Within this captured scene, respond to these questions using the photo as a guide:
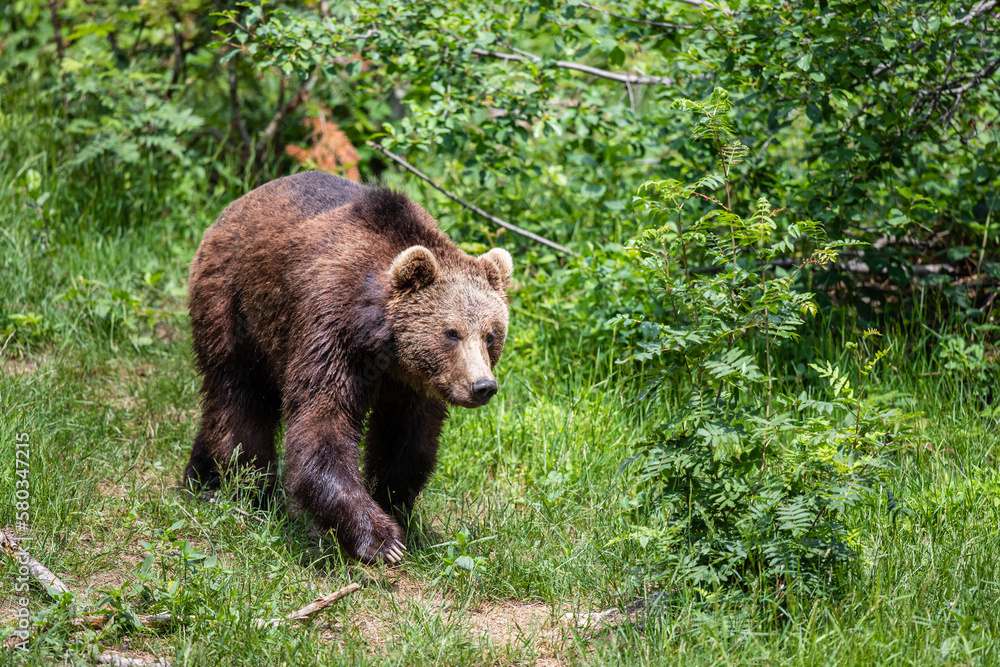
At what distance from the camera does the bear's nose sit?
13.4ft

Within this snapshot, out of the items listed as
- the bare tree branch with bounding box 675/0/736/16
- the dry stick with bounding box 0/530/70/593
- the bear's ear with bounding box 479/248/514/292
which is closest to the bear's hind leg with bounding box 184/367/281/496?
the dry stick with bounding box 0/530/70/593

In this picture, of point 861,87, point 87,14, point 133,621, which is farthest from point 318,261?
point 87,14

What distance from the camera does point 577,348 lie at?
6266mm

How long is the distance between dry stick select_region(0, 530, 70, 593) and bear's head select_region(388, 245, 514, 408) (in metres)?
1.73

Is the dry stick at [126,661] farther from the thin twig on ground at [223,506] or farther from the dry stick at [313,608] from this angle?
the thin twig on ground at [223,506]

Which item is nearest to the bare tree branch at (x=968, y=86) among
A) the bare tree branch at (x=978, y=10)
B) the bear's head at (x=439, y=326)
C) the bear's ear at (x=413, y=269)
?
the bare tree branch at (x=978, y=10)

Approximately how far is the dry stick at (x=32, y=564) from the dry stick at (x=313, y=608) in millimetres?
835

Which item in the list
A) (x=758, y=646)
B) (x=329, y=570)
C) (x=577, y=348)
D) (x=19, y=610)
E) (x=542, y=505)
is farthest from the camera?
(x=577, y=348)

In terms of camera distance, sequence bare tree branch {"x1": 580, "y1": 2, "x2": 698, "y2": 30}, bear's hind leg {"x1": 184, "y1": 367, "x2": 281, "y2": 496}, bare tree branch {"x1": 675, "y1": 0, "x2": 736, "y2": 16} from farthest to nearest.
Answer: bare tree branch {"x1": 580, "y1": 2, "x2": 698, "y2": 30} → bare tree branch {"x1": 675, "y1": 0, "x2": 736, "y2": 16} → bear's hind leg {"x1": 184, "y1": 367, "x2": 281, "y2": 496}

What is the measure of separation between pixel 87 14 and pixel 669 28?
5.67 m

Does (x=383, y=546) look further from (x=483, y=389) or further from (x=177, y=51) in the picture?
(x=177, y=51)

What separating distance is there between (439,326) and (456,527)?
112cm

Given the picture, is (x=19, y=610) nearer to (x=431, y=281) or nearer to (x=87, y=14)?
(x=431, y=281)

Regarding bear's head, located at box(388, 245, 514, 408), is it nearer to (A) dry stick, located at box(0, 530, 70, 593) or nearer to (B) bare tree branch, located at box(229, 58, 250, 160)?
(A) dry stick, located at box(0, 530, 70, 593)
